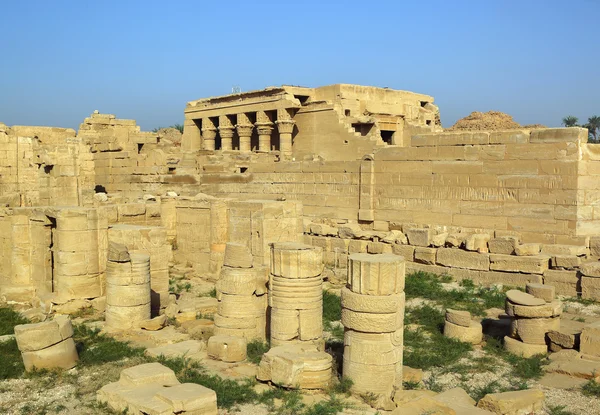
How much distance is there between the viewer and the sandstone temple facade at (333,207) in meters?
11.4

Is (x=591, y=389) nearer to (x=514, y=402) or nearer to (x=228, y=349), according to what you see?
(x=514, y=402)

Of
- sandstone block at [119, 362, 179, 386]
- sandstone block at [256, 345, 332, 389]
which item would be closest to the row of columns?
sandstone block at [256, 345, 332, 389]

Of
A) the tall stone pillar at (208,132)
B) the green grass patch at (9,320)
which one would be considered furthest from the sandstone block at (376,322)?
the tall stone pillar at (208,132)

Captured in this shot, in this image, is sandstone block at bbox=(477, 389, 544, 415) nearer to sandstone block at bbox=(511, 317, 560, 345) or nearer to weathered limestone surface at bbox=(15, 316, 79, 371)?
sandstone block at bbox=(511, 317, 560, 345)

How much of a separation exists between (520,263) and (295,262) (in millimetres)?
6091

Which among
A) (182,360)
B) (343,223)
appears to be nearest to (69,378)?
(182,360)

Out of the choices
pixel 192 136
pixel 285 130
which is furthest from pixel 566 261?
pixel 192 136

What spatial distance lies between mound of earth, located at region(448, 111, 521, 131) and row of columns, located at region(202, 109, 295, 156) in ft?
29.3

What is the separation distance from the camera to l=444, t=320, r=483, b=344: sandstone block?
9094 millimetres

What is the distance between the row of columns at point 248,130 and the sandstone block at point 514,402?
17319mm

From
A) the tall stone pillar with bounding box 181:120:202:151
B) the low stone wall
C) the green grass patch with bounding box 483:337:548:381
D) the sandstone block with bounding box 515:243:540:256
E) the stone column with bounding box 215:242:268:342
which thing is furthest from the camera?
the tall stone pillar with bounding box 181:120:202:151

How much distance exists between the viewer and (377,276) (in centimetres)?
704

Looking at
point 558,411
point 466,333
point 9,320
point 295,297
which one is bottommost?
point 558,411

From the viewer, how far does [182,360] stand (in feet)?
25.9
